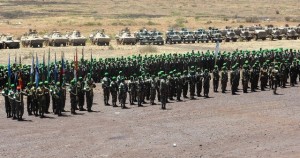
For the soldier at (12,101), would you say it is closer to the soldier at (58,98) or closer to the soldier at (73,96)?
the soldier at (58,98)

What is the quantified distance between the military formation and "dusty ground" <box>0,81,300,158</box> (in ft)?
1.89

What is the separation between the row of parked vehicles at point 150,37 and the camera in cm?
5122

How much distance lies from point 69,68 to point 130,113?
299 inches

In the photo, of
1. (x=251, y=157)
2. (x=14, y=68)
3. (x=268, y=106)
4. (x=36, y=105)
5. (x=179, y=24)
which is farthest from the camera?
(x=179, y=24)

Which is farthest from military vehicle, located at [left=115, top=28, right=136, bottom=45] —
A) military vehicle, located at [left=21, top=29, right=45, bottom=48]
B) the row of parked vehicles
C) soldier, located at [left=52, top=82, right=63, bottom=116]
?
soldier, located at [left=52, top=82, right=63, bottom=116]

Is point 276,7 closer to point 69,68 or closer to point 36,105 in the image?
point 69,68

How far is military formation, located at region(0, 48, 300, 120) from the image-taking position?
2388 centimetres

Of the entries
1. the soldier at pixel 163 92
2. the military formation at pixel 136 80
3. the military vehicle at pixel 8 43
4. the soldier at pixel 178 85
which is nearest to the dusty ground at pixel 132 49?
the military vehicle at pixel 8 43

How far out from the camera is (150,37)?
53.1m

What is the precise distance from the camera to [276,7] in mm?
107250

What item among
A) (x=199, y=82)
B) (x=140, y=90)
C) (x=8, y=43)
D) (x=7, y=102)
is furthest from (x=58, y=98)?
(x=8, y=43)

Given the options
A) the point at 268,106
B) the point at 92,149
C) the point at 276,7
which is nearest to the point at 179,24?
the point at 276,7

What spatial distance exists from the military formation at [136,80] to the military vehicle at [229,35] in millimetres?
20834

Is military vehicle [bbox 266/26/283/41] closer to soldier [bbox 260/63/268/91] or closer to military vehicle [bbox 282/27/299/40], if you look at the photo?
military vehicle [bbox 282/27/299/40]
